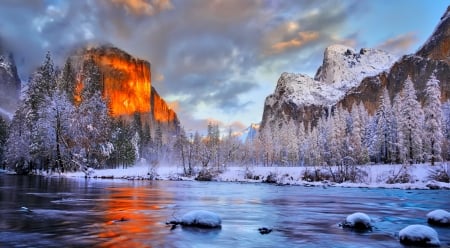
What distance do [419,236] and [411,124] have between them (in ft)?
205

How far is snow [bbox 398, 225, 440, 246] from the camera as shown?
37.7 ft

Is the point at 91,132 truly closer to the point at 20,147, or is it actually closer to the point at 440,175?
the point at 20,147

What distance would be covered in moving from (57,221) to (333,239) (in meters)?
9.78

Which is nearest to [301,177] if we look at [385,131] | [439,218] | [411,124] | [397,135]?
[411,124]

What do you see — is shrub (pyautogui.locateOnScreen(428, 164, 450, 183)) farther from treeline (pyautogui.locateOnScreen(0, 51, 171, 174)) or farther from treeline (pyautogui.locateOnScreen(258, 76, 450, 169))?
treeline (pyautogui.locateOnScreen(0, 51, 171, 174))

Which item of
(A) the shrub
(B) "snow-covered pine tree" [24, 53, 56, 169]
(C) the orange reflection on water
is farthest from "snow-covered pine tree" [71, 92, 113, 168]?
(A) the shrub

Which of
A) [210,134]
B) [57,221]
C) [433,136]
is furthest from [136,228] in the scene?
[210,134]

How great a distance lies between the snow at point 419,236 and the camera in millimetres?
11484

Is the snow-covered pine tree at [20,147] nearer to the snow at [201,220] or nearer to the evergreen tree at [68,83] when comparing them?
the evergreen tree at [68,83]

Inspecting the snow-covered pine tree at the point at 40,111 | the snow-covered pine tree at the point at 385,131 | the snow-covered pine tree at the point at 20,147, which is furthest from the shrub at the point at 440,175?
the snow-covered pine tree at the point at 20,147

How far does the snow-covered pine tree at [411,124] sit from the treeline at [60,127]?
53.5 meters

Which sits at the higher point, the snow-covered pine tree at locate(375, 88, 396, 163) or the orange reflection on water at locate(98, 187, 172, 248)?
the snow-covered pine tree at locate(375, 88, 396, 163)

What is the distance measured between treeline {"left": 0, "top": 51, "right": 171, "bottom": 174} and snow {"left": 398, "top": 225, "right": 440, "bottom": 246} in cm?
6138

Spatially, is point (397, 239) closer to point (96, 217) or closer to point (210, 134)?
point (96, 217)
